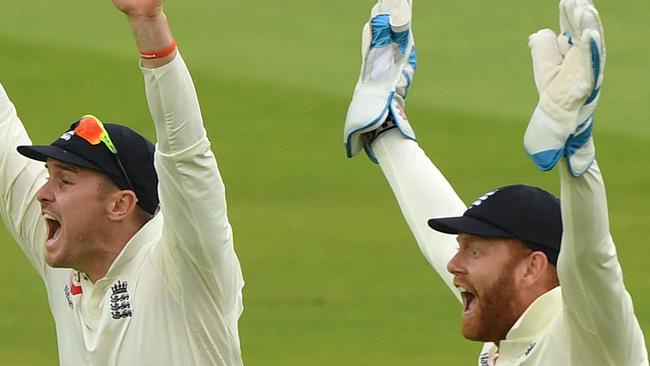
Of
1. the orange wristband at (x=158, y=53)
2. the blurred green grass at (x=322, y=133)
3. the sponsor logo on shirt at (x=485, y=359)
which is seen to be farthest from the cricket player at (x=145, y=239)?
the blurred green grass at (x=322, y=133)

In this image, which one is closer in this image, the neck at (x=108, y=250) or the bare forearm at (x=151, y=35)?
the bare forearm at (x=151, y=35)

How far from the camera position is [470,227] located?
A: 4.66m

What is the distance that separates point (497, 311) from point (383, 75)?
1.09 metres

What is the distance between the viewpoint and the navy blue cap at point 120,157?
5.14m

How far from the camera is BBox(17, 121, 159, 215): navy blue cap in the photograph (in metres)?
5.14

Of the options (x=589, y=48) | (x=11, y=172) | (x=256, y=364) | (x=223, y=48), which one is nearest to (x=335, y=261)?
(x=256, y=364)

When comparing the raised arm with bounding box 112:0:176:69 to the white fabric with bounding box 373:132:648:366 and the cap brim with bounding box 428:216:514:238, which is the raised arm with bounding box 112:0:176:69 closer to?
the cap brim with bounding box 428:216:514:238

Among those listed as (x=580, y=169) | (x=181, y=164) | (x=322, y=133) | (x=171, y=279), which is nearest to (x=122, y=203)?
(x=171, y=279)

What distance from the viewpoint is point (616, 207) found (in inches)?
429

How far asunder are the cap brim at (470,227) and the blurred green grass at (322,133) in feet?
13.6

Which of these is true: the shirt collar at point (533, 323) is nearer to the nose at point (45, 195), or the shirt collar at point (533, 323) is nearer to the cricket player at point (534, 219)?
the cricket player at point (534, 219)

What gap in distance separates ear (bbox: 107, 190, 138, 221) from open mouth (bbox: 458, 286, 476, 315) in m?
1.08

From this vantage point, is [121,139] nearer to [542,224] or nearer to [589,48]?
[542,224]

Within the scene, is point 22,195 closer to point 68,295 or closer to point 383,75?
point 68,295
